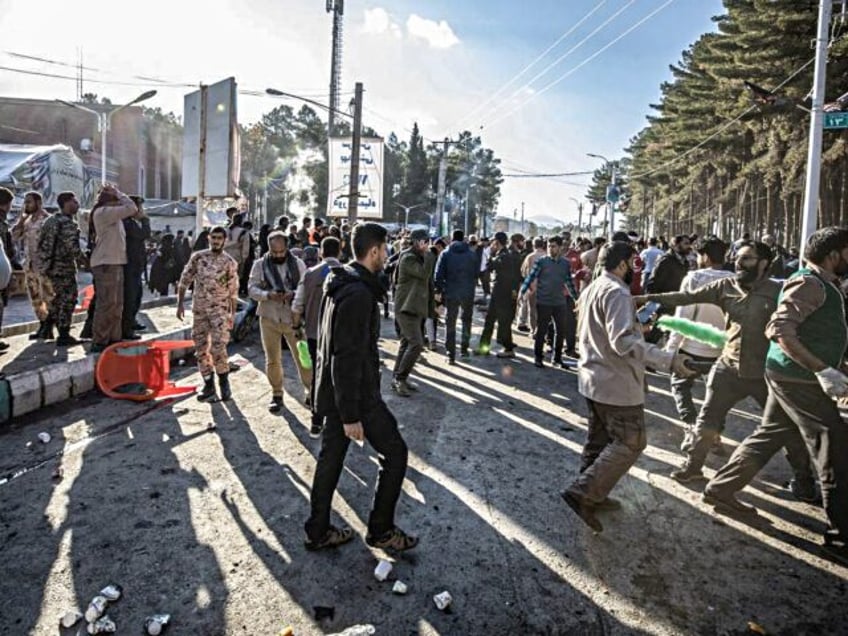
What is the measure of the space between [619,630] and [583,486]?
42.4 inches

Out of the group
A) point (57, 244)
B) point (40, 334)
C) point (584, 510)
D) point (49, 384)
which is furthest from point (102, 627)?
point (40, 334)

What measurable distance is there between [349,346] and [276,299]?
9.90 feet

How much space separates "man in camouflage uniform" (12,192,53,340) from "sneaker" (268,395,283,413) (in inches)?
166

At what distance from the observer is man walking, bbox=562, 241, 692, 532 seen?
356cm

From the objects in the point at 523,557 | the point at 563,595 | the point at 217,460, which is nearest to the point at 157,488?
the point at 217,460

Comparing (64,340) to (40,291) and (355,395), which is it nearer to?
(40,291)

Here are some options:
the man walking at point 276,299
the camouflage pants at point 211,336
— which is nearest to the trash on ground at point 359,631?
the man walking at point 276,299

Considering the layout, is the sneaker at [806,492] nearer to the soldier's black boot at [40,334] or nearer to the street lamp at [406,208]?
the soldier's black boot at [40,334]

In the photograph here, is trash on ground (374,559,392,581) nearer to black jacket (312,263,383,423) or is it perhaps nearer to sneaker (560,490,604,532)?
black jacket (312,263,383,423)

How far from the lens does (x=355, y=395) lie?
3.16m

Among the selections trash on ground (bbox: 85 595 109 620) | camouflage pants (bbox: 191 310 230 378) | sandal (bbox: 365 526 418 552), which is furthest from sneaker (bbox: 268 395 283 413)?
trash on ground (bbox: 85 595 109 620)

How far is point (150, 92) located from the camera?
2364cm

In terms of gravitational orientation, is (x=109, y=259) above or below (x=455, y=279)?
above

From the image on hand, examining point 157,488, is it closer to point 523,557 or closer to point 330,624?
point 330,624
